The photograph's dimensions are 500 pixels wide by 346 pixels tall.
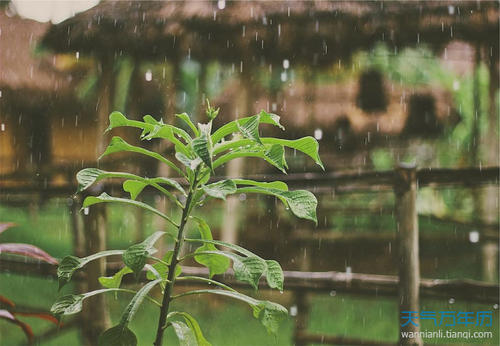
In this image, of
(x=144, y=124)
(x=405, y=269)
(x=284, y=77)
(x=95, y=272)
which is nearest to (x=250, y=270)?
(x=144, y=124)

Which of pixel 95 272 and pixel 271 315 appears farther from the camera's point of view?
pixel 95 272

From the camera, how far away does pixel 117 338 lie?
0.67 metres

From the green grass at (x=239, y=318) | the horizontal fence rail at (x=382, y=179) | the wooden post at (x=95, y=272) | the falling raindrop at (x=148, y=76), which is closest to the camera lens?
the horizontal fence rail at (x=382, y=179)

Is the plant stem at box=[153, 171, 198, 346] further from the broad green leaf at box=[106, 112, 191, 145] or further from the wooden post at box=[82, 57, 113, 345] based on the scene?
the wooden post at box=[82, 57, 113, 345]

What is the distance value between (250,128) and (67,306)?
13.8 inches

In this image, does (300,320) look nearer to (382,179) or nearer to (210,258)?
(382,179)

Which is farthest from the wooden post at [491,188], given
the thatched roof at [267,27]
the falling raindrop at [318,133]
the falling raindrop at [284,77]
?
the falling raindrop at [284,77]

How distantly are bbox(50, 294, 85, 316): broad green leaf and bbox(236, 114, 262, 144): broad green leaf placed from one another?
Result: 1.09 ft

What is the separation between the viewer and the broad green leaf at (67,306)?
27.8 inches

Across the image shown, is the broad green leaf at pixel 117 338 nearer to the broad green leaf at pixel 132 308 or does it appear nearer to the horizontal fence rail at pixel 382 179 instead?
the broad green leaf at pixel 132 308

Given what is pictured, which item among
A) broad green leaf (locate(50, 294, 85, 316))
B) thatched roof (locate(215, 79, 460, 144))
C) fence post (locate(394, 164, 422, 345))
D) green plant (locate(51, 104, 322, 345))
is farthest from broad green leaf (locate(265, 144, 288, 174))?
thatched roof (locate(215, 79, 460, 144))

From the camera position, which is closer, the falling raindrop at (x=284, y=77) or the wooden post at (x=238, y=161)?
the wooden post at (x=238, y=161)

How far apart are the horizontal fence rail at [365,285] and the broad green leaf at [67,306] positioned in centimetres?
93

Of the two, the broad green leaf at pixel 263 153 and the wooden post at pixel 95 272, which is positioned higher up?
the broad green leaf at pixel 263 153
